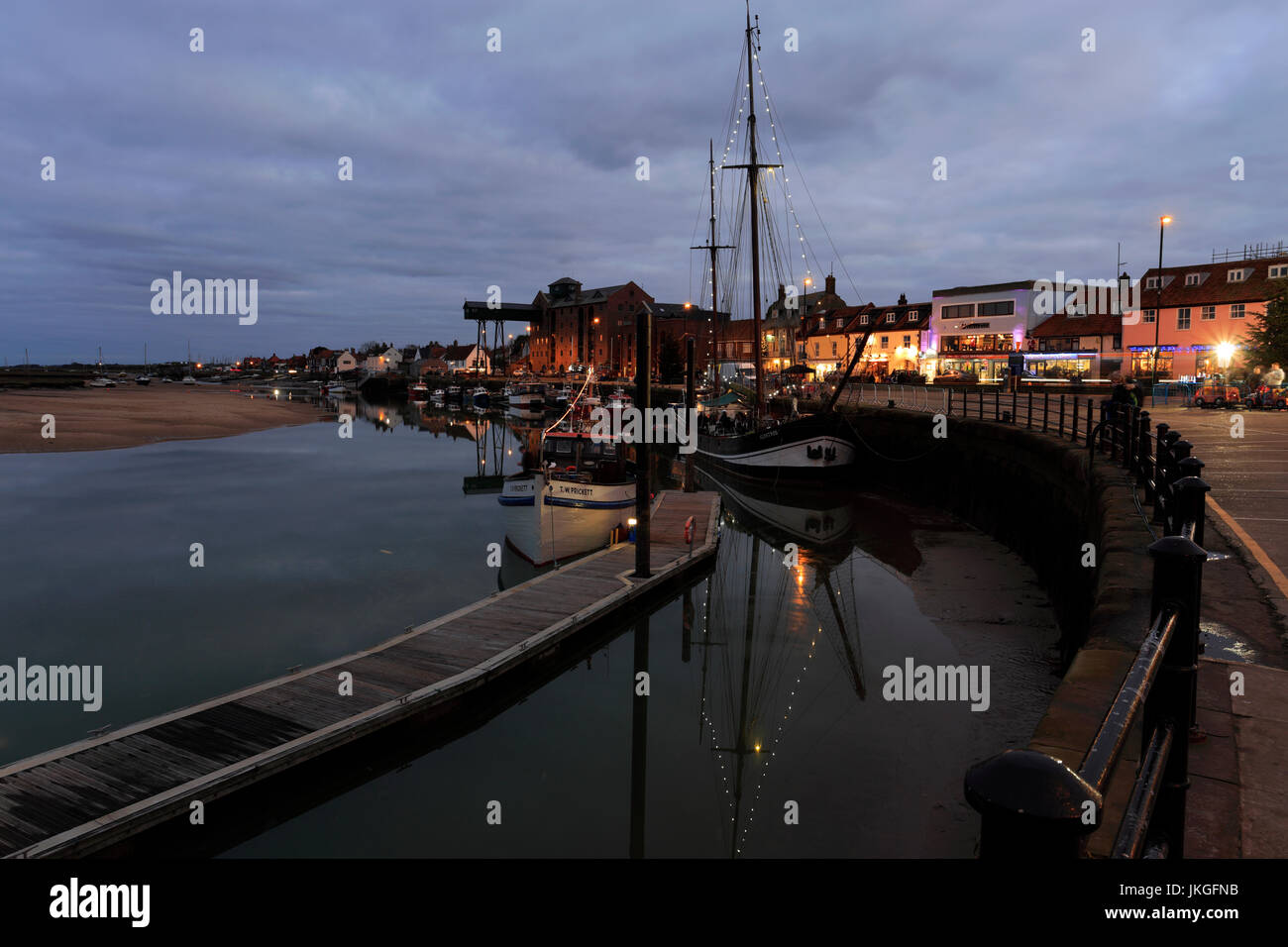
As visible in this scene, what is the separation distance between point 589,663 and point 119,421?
67.1 m

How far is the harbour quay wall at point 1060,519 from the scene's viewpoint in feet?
20.1

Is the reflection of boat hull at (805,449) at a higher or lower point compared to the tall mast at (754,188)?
lower

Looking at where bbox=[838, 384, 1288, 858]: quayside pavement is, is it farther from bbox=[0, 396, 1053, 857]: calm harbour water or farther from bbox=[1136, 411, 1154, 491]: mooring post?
bbox=[0, 396, 1053, 857]: calm harbour water

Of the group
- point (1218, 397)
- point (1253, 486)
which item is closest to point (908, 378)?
point (1218, 397)

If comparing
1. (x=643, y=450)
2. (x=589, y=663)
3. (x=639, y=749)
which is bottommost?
(x=639, y=749)

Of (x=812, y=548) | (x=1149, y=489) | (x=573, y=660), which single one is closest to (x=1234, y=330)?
(x=812, y=548)

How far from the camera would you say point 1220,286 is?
5516 centimetres

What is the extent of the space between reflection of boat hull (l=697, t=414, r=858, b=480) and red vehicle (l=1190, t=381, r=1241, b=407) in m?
17.0

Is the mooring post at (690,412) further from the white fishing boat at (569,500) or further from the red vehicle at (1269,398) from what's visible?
the red vehicle at (1269,398)

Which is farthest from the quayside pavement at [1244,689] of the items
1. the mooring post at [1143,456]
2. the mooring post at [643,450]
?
the mooring post at [643,450]

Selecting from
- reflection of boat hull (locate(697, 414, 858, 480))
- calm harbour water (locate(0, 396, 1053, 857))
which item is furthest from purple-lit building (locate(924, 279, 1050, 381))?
calm harbour water (locate(0, 396, 1053, 857))

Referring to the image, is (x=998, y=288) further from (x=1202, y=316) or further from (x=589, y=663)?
(x=589, y=663)

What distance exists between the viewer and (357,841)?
905cm

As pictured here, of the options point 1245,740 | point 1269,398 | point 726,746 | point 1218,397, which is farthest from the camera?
point 1218,397
